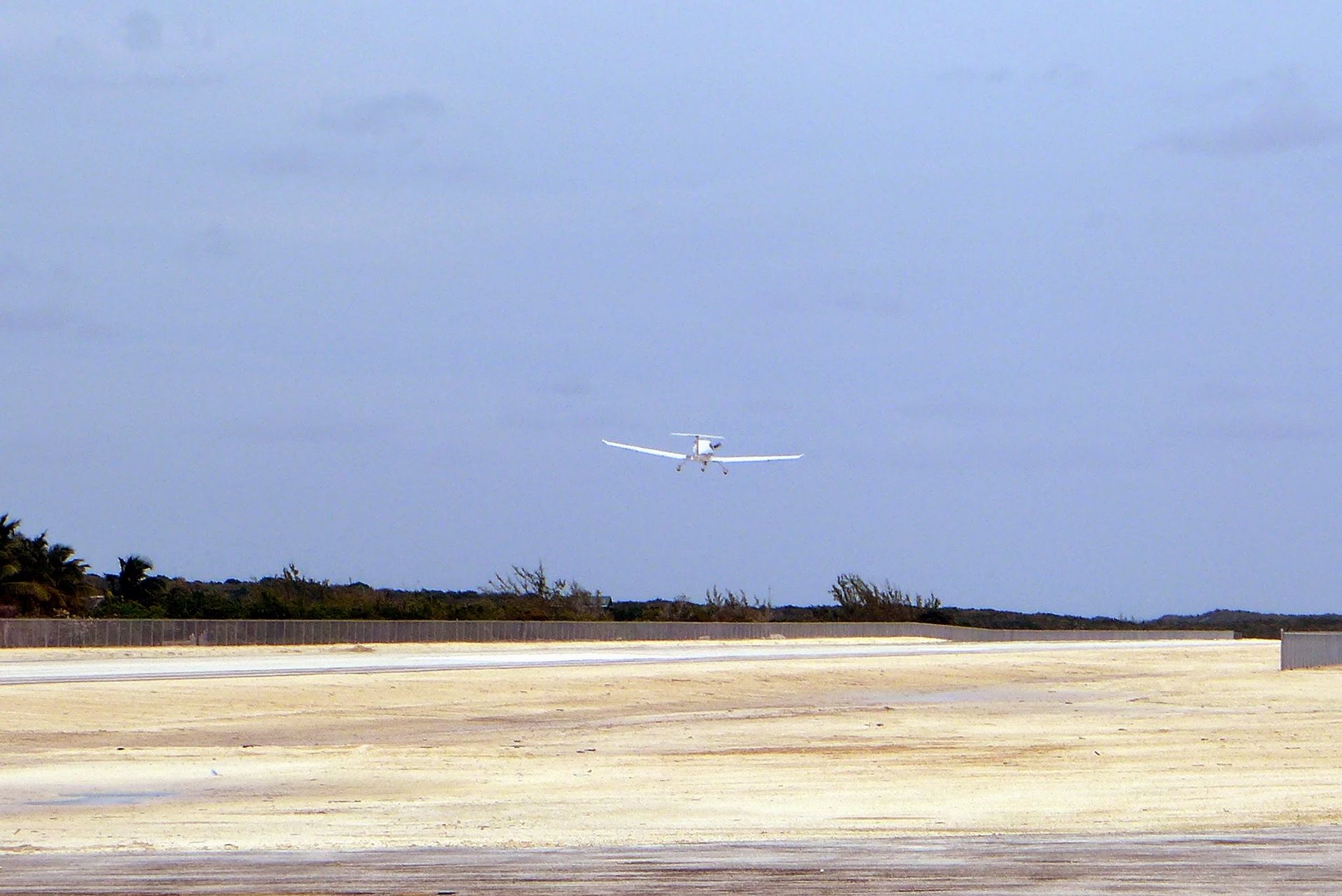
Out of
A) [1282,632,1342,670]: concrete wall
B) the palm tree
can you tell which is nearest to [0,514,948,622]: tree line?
the palm tree

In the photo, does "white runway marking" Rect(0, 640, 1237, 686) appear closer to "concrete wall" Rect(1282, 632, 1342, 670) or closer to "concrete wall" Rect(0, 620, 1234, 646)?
"concrete wall" Rect(0, 620, 1234, 646)

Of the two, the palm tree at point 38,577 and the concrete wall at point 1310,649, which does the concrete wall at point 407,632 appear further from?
the concrete wall at point 1310,649

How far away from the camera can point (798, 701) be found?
40312mm

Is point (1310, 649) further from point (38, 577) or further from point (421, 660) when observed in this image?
point (38, 577)

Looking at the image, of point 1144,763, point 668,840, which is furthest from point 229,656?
point 668,840

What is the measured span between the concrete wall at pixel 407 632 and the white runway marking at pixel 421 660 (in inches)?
154

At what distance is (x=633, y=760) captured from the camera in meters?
24.4

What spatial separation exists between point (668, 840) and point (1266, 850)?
4543 mm

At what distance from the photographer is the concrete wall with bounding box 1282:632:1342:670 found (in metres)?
56.7

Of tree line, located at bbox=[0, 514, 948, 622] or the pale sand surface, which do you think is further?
tree line, located at bbox=[0, 514, 948, 622]

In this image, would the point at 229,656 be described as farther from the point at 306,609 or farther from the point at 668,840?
the point at 668,840

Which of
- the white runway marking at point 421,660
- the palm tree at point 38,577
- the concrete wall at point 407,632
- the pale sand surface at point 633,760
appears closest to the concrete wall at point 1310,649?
the pale sand surface at point 633,760

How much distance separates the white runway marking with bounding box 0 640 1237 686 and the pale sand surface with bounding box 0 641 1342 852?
92.5 inches

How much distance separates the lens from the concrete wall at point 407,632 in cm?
5906
